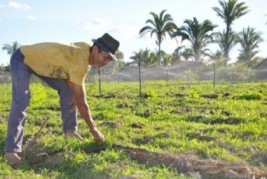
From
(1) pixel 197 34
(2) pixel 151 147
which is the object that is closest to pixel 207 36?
(1) pixel 197 34

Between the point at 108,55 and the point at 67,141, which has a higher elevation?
the point at 108,55

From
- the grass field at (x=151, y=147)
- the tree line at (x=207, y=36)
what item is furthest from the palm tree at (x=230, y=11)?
the grass field at (x=151, y=147)

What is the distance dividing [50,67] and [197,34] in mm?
37544

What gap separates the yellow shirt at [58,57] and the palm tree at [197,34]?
121 ft

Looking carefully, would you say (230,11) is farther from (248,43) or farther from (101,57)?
(101,57)

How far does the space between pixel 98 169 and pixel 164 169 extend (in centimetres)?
64

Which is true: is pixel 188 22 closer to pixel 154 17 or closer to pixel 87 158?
pixel 154 17

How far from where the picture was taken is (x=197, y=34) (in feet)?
137

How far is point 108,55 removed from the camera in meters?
4.91

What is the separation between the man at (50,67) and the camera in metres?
→ 4.87

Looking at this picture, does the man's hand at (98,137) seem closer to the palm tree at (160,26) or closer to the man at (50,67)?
the man at (50,67)

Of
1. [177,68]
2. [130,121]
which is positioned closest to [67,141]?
[130,121]

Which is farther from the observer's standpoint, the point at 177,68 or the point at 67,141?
the point at 177,68

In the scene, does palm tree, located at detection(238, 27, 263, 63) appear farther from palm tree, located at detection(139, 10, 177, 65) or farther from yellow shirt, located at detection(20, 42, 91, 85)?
yellow shirt, located at detection(20, 42, 91, 85)
